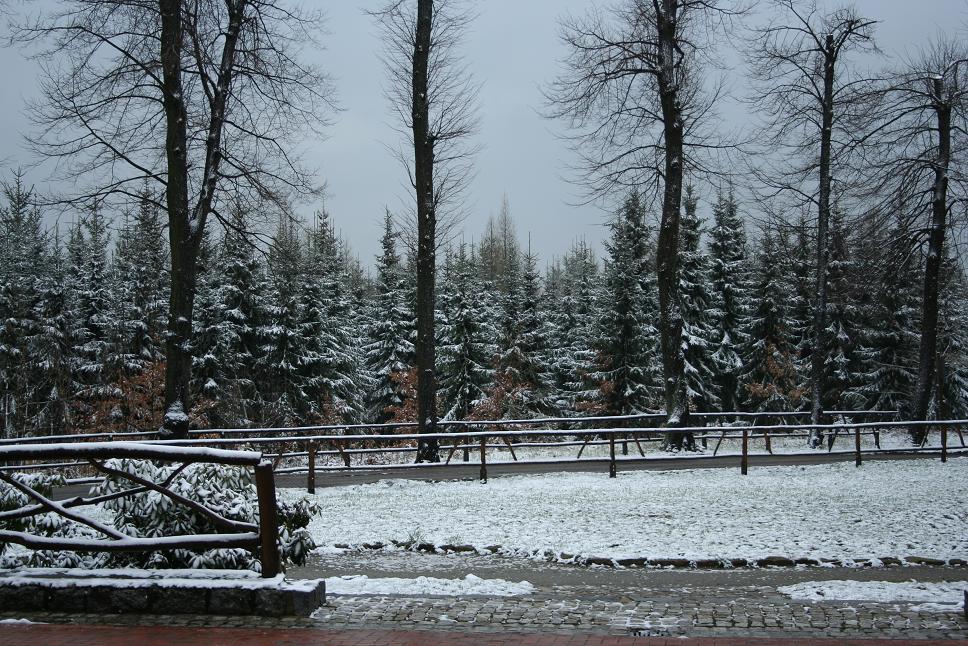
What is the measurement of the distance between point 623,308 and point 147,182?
25.0m

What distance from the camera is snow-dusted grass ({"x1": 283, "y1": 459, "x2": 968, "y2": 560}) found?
10031 millimetres

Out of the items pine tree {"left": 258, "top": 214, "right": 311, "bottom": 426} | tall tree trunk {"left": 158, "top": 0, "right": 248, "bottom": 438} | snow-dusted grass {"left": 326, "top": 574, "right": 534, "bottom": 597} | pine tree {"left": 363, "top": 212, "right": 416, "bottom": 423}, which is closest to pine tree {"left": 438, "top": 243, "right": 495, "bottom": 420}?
pine tree {"left": 363, "top": 212, "right": 416, "bottom": 423}

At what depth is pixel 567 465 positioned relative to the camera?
17938 mm

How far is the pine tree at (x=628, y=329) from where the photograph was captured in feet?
122

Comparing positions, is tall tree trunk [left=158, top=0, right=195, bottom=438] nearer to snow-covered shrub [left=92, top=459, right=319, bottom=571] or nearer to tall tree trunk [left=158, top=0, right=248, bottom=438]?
tall tree trunk [left=158, top=0, right=248, bottom=438]

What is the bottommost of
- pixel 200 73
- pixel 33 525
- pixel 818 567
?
pixel 818 567

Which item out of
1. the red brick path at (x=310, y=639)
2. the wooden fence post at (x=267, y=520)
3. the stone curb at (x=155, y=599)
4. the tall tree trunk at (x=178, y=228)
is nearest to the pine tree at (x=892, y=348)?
the tall tree trunk at (x=178, y=228)

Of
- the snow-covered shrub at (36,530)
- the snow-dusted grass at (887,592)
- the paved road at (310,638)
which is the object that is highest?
the snow-covered shrub at (36,530)

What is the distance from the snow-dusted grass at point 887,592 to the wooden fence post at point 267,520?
4.66 metres

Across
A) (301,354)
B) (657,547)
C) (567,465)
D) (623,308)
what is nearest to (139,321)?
(301,354)

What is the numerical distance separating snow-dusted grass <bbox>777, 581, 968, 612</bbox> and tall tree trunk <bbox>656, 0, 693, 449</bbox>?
40.7ft

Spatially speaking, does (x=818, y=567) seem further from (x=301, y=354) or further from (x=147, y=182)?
(x=301, y=354)

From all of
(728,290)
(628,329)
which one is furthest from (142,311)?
(728,290)

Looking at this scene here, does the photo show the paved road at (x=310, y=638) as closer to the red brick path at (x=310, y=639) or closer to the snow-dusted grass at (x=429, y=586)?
the red brick path at (x=310, y=639)
